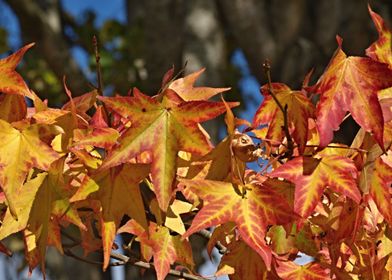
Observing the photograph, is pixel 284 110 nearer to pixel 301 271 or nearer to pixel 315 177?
pixel 315 177

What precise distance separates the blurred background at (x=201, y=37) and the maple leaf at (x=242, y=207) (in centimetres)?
273

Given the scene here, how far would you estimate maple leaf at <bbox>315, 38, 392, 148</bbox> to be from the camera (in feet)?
2.40

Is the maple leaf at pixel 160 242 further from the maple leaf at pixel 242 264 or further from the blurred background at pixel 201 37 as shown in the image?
the blurred background at pixel 201 37

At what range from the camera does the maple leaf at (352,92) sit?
0.73 metres

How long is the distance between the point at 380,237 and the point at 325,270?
0.24 ft

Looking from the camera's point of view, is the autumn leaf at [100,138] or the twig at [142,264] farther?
the twig at [142,264]

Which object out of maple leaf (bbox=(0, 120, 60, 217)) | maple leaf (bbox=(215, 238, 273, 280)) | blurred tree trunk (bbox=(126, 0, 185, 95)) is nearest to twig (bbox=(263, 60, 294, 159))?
maple leaf (bbox=(215, 238, 273, 280))

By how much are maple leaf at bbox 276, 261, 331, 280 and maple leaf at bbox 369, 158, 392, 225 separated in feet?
0.39

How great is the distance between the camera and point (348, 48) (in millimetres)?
3539

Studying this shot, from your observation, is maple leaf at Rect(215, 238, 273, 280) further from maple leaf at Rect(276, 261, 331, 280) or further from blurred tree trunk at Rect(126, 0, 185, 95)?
blurred tree trunk at Rect(126, 0, 185, 95)

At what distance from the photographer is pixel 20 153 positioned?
73 cm

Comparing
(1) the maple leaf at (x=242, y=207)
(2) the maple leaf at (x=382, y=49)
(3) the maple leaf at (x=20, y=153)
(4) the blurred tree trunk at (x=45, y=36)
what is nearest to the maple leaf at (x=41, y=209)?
(3) the maple leaf at (x=20, y=153)

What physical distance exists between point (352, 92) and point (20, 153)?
35 centimetres

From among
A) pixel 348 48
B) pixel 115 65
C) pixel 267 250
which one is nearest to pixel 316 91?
pixel 267 250
